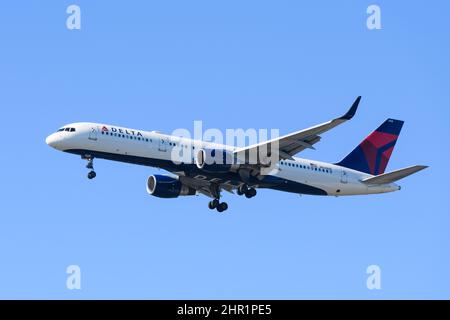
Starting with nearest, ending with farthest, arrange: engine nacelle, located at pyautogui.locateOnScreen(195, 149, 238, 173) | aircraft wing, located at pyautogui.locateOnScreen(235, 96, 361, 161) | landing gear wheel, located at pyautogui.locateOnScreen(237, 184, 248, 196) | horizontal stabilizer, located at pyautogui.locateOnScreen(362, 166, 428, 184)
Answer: aircraft wing, located at pyautogui.locateOnScreen(235, 96, 361, 161)
engine nacelle, located at pyautogui.locateOnScreen(195, 149, 238, 173)
horizontal stabilizer, located at pyautogui.locateOnScreen(362, 166, 428, 184)
landing gear wheel, located at pyautogui.locateOnScreen(237, 184, 248, 196)

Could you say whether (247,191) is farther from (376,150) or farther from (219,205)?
(376,150)

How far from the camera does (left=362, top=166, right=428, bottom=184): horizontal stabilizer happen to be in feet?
189

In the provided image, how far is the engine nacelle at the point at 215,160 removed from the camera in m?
56.6

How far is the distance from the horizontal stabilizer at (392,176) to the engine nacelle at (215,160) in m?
10.5

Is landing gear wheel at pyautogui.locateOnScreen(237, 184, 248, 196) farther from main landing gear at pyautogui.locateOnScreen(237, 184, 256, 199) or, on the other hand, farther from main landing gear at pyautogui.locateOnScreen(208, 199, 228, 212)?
main landing gear at pyautogui.locateOnScreen(208, 199, 228, 212)

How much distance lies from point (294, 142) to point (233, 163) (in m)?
4.23

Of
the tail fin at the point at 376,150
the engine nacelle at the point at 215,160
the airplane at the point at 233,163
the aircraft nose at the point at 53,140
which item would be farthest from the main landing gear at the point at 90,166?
the tail fin at the point at 376,150

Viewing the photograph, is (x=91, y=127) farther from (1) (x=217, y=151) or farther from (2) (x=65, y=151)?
(1) (x=217, y=151)

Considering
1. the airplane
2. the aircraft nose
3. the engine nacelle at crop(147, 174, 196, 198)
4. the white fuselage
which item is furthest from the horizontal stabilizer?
the aircraft nose

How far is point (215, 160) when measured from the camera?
56.7 m

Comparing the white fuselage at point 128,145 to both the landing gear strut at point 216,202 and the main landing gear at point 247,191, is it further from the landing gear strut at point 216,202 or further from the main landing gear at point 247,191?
the landing gear strut at point 216,202

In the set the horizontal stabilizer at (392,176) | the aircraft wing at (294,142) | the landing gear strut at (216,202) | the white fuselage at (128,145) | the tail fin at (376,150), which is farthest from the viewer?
the tail fin at (376,150)

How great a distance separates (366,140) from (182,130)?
15.4 meters

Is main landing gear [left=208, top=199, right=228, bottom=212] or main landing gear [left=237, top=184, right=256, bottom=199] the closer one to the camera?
main landing gear [left=237, top=184, right=256, bottom=199]
